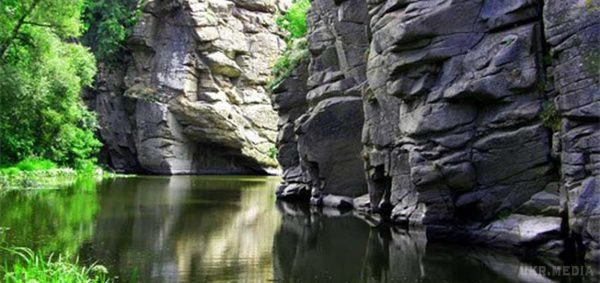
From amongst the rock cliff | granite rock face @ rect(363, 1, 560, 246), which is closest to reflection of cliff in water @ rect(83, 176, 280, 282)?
the rock cliff

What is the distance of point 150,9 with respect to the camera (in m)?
56.5

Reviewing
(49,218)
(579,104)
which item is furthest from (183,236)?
(579,104)

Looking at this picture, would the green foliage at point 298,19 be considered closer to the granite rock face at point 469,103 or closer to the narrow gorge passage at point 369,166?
the narrow gorge passage at point 369,166

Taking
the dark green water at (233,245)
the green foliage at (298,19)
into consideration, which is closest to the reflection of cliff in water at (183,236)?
the dark green water at (233,245)

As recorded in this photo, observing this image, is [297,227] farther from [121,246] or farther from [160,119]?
[160,119]

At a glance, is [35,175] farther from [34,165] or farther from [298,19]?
[298,19]

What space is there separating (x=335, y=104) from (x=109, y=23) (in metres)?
31.9

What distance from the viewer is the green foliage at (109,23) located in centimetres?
5525

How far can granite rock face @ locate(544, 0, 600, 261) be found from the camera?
50.4 ft

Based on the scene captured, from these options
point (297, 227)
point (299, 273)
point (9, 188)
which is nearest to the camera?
point (299, 273)

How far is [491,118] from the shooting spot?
19234mm

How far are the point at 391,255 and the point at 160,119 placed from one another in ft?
136

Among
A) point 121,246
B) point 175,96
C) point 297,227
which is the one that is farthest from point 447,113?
point 175,96

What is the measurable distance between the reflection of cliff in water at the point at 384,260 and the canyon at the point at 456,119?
1288 mm
